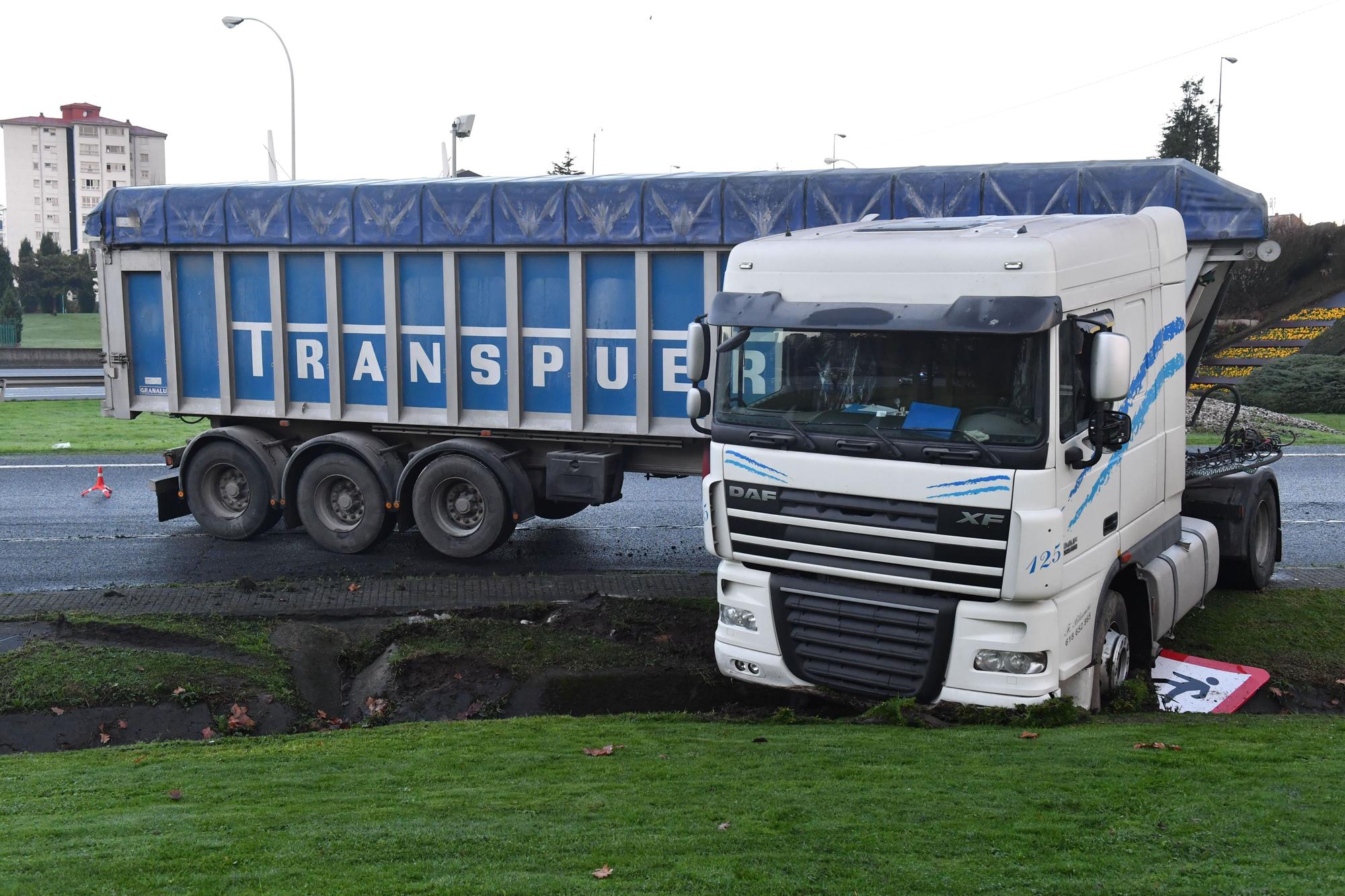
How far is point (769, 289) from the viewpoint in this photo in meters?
7.16

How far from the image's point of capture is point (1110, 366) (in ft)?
21.3

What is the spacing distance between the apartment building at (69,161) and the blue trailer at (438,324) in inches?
4230

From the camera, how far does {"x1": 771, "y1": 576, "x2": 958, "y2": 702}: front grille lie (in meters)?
6.75

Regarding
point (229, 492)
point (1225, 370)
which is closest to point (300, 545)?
point (229, 492)

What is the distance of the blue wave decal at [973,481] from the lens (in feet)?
21.0

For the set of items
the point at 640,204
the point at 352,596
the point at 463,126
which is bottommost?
the point at 352,596

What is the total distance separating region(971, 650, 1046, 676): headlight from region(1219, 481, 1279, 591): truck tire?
435 cm

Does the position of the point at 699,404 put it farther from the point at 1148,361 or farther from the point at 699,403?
the point at 1148,361

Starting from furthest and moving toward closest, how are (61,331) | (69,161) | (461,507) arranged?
1. (69,161)
2. (61,331)
3. (461,507)

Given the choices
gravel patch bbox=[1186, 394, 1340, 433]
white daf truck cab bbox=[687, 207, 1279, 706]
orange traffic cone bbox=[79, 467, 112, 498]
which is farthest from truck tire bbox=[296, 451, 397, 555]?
gravel patch bbox=[1186, 394, 1340, 433]

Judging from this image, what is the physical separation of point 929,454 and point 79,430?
20.1 metres

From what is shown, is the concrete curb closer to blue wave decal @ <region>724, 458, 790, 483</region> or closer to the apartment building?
blue wave decal @ <region>724, 458, 790, 483</region>

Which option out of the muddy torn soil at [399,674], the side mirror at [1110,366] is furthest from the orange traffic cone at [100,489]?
the side mirror at [1110,366]

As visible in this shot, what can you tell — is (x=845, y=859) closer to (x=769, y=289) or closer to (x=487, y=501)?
(x=769, y=289)
